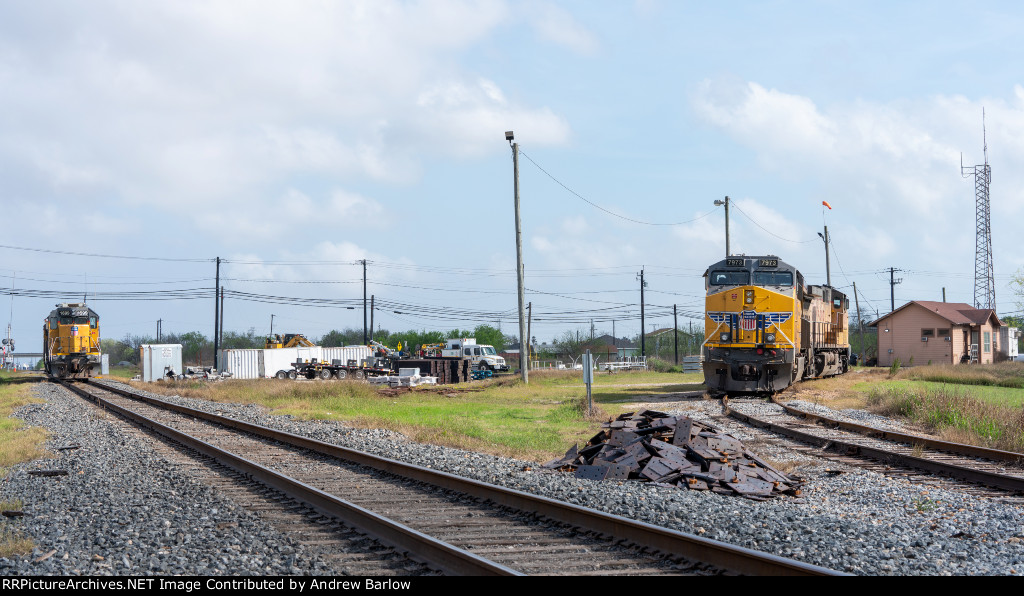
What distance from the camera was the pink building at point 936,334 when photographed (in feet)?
174

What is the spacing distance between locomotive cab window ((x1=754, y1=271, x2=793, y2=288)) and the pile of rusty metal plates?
43.5 ft

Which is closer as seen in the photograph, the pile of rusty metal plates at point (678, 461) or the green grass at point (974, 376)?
the pile of rusty metal plates at point (678, 461)

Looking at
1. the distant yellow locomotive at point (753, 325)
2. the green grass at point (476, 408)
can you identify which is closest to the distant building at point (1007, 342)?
the green grass at point (476, 408)

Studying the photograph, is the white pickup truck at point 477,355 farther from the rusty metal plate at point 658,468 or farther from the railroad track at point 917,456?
the rusty metal plate at point 658,468

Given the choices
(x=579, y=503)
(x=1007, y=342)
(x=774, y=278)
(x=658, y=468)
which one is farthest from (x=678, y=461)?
(x=1007, y=342)

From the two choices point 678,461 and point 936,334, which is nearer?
point 678,461

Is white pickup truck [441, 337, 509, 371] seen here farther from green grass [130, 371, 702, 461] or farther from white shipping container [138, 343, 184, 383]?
white shipping container [138, 343, 184, 383]

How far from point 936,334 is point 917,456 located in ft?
154

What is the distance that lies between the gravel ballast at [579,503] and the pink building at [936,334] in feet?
157

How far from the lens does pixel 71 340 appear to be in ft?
135

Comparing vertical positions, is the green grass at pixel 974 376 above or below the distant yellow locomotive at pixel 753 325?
below

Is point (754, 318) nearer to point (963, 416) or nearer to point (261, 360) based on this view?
point (963, 416)

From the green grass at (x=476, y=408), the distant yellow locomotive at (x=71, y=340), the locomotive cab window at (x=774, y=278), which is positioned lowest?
the green grass at (x=476, y=408)

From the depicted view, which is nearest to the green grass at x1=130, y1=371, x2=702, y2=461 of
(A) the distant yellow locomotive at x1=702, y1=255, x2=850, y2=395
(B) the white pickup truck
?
(A) the distant yellow locomotive at x1=702, y1=255, x2=850, y2=395
